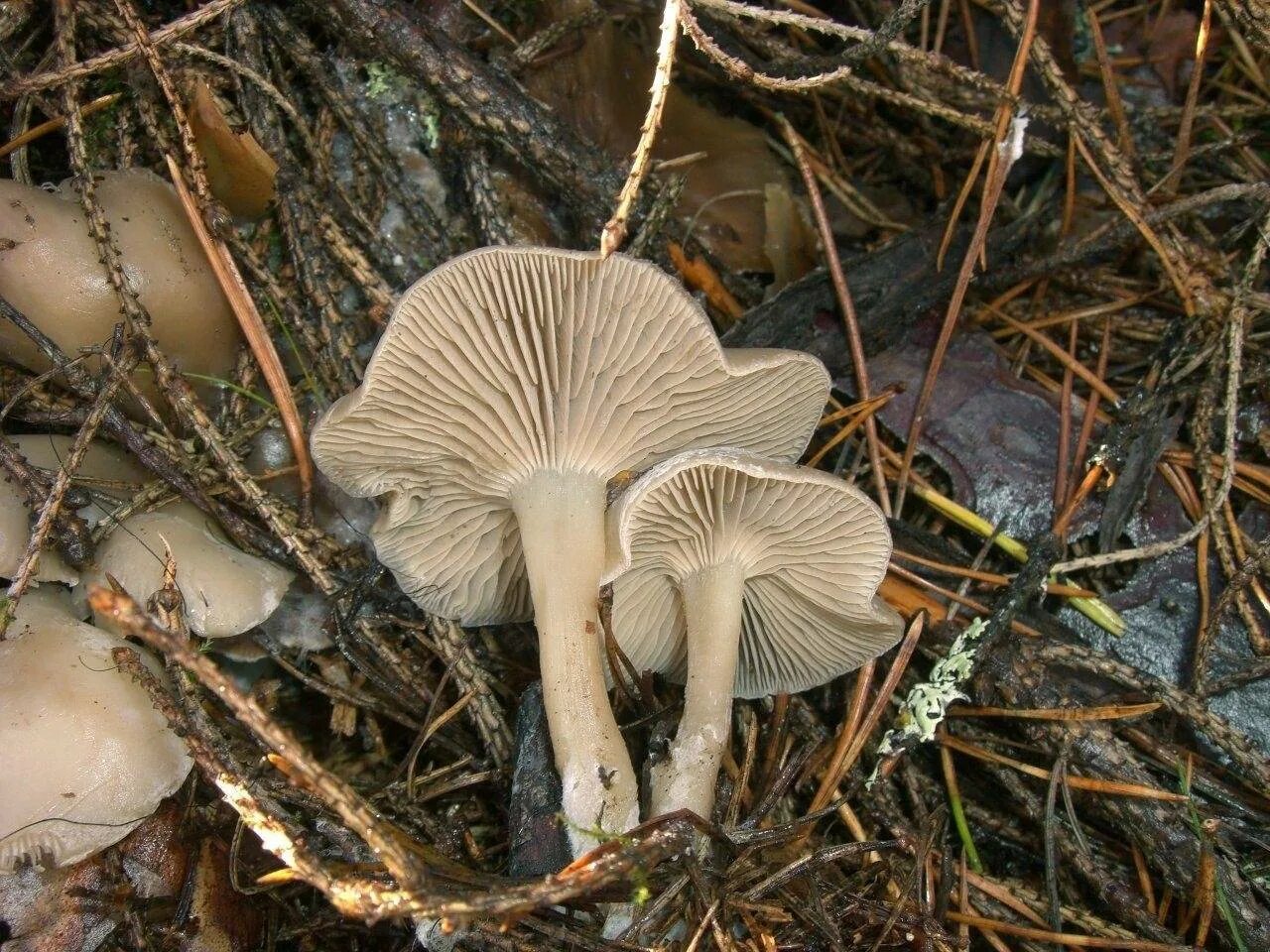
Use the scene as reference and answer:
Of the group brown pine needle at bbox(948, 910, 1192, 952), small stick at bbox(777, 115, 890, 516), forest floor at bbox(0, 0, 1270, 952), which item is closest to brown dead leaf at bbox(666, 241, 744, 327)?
forest floor at bbox(0, 0, 1270, 952)

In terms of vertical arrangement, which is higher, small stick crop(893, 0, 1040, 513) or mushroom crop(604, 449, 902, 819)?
small stick crop(893, 0, 1040, 513)

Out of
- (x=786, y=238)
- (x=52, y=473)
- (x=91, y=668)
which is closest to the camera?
(x=91, y=668)

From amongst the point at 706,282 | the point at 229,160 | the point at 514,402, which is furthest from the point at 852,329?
the point at 229,160

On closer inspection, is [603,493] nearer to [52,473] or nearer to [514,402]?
[514,402]

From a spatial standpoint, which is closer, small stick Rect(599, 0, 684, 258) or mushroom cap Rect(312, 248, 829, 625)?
small stick Rect(599, 0, 684, 258)

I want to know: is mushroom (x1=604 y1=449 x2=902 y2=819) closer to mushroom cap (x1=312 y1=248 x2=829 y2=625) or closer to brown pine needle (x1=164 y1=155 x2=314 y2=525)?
mushroom cap (x1=312 y1=248 x2=829 y2=625)

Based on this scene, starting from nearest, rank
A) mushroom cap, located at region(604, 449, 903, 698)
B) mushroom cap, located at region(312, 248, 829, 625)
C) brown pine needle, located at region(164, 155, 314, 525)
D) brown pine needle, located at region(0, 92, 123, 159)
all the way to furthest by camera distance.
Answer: mushroom cap, located at region(312, 248, 829, 625)
mushroom cap, located at region(604, 449, 903, 698)
brown pine needle, located at region(0, 92, 123, 159)
brown pine needle, located at region(164, 155, 314, 525)

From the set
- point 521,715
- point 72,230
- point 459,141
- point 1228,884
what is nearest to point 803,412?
point 521,715
